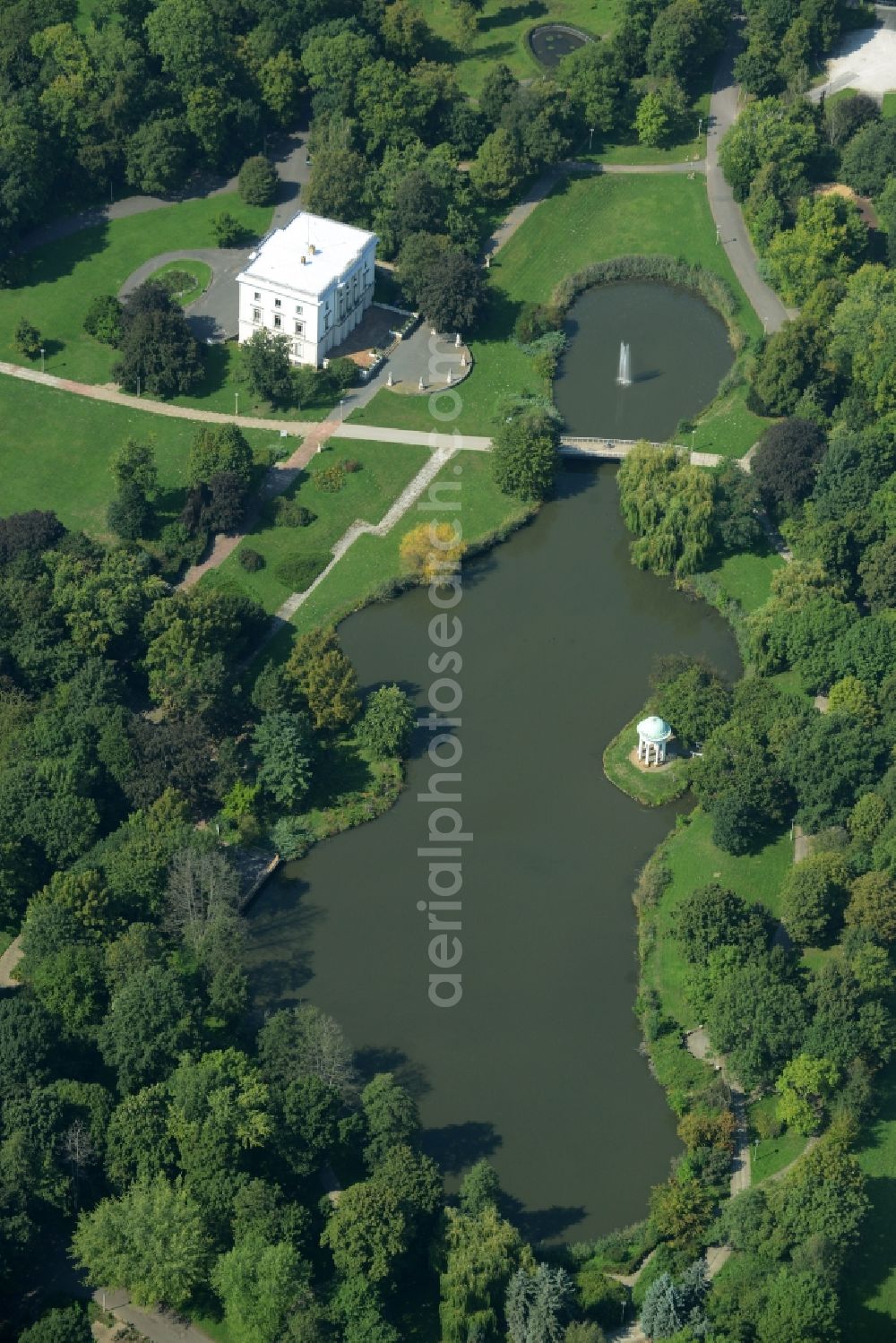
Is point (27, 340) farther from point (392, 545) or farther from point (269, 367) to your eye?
point (392, 545)

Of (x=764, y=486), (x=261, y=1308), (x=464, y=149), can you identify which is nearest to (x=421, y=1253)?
(x=261, y=1308)

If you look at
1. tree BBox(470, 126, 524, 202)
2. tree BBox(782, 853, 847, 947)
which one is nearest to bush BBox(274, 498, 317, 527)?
tree BBox(470, 126, 524, 202)

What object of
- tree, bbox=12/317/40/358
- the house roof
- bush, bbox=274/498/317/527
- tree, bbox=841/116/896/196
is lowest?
bush, bbox=274/498/317/527

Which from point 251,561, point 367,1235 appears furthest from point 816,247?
point 367,1235

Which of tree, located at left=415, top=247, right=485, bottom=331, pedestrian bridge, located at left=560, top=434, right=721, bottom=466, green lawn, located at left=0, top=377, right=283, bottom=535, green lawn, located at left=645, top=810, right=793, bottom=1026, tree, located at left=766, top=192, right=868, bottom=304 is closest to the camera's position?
green lawn, located at left=645, top=810, right=793, bottom=1026

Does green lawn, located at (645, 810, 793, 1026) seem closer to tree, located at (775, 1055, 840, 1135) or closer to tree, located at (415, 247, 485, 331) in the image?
tree, located at (775, 1055, 840, 1135)

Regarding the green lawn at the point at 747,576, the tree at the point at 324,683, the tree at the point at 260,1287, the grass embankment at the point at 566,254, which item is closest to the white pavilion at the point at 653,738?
the green lawn at the point at 747,576

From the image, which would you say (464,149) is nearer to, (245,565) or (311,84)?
(311,84)

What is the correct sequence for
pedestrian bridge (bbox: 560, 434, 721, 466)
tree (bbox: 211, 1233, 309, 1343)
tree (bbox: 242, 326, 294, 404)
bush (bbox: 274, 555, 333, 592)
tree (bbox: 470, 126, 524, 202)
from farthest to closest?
1. tree (bbox: 470, 126, 524, 202)
2. pedestrian bridge (bbox: 560, 434, 721, 466)
3. tree (bbox: 242, 326, 294, 404)
4. bush (bbox: 274, 555, 333, 592)
5. tree (bbox: 211, 1233, 309, 1343)
